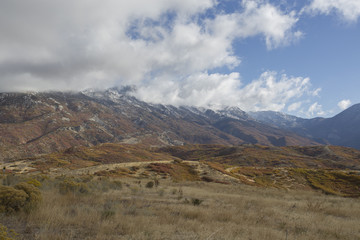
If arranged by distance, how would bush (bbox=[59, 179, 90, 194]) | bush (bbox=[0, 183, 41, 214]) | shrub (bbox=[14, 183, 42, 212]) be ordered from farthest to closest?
bush (bbox=[59, 179, 90, 194]), shrub (bbox=[14, 183, 42, 212]), bush (bbox=[0, 183, 41, 214])

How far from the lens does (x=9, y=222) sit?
6086mm

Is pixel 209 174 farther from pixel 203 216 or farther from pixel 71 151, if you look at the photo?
pixel 71 151

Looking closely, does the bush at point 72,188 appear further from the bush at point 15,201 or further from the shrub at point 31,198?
the bush at point 15,201

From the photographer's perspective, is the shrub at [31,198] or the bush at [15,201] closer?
the bush at [15,201]

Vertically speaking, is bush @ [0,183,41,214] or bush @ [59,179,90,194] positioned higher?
bush @ [0,183,41,214]

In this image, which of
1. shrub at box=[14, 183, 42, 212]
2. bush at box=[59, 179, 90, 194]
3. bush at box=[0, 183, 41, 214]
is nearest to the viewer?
bush at box=[0, 183, 41, 214]

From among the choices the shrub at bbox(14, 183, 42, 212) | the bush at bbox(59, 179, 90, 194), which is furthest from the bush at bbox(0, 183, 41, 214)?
the bush at bbox(59, 179, 90, 194)

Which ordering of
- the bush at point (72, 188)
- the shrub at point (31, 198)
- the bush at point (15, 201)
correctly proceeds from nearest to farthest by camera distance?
1. the bush at point (15, 201)
2. the shrub at point (31, 198)
3. the bush at point (72, 188)

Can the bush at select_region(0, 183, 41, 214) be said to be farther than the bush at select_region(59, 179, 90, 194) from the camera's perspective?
No

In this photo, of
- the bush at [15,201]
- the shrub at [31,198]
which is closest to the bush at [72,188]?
the shrub at [31,198]

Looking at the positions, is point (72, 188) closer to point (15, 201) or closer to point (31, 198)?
point (31, 198)

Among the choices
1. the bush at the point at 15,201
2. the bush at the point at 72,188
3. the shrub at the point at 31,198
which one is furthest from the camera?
the bush at the point at 72,188

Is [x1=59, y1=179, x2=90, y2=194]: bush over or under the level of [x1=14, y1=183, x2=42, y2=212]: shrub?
under

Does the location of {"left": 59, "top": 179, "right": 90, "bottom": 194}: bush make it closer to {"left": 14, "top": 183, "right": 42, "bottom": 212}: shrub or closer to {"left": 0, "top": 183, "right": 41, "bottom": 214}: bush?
{"left": 14, "top": 183, "right": 42, "bottom": 212}: shrub
